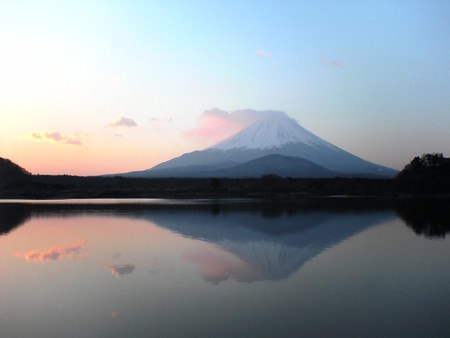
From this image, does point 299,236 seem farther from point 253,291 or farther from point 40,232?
point 40,232

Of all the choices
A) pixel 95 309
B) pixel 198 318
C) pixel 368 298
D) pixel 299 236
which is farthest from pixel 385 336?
pixel 299 236

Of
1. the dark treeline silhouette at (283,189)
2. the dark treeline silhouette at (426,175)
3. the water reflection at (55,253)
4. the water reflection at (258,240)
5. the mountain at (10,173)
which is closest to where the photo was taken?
the water reflection at (258,240)

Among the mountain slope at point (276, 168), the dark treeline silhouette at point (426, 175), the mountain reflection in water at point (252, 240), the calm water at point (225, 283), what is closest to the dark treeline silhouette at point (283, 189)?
the dark treeline silhouette at point (426, 175)

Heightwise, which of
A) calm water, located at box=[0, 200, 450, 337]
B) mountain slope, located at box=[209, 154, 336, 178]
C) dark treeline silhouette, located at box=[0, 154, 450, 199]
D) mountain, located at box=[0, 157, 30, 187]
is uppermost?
mountain slope, located at box=[209, 154, 336, 178]

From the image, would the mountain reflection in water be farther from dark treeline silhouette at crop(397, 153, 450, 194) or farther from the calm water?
dark treeline silhouette at crop(397, 153, 450, 194)

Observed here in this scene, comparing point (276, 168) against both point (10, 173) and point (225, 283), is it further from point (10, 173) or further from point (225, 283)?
point (225, 283)

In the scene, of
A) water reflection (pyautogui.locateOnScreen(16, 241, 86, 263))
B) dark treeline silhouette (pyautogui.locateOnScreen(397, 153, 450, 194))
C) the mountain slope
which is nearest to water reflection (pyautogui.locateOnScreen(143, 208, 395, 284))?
water reflection (pyautogui.locateOnScreen(16, 241, 86, 263))

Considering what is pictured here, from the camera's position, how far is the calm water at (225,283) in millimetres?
5715

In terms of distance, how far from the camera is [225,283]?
796 cm

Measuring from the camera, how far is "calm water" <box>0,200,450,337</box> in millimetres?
5715

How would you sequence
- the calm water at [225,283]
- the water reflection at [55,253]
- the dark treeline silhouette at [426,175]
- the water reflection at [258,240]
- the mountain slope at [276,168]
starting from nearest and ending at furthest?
the calm water at [225,283], the water reflection at [258,240], the water reflection at [55,253], the dark treeline silhouette at [426,175], the mountain slope at [276,168]

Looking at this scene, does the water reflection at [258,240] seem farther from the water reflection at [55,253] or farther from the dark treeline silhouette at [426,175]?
the dark treeline silhouette at [426,175]

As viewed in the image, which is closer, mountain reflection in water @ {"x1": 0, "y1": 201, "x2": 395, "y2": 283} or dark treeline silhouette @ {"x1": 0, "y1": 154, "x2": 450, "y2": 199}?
mountain reflection in water @ {"x1": 0, "y1": 201, "x2": 395, "y2": 283}

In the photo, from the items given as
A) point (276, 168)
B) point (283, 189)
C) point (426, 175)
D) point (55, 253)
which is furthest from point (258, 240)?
point (276, 168)
